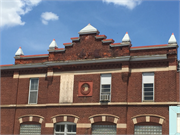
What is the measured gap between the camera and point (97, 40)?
82.7 ft

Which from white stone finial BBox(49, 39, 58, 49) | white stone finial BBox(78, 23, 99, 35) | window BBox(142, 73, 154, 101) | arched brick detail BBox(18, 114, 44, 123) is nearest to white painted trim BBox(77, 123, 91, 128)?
arched brick detail BBox(18, 114, 44, 123)

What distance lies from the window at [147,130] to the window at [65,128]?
5.15 meters

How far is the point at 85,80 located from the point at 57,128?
183 inches

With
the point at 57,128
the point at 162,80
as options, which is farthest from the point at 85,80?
the point at 162,80

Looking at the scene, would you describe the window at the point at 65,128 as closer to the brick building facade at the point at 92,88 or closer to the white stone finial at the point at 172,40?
the brick building facade at the point at 92,88

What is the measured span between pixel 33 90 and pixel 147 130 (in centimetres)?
1074

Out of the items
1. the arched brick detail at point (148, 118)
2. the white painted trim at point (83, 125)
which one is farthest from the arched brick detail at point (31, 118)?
the arched brick detail at point (148, 118)

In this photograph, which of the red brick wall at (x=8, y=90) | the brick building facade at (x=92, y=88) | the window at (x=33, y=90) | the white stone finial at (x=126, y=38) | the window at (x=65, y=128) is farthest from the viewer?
the red brick wall at (x=8, y=90)

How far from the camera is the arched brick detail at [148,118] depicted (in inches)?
859

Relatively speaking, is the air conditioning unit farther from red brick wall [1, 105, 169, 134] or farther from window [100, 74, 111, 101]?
red brick wall [1, 105, 169, 134]

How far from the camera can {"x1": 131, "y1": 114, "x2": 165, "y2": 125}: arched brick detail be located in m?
21.8

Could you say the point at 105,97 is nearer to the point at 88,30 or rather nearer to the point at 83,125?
the point at 83,125

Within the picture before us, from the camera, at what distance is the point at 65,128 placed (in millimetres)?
24453

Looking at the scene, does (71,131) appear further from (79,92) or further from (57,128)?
(79,92)
